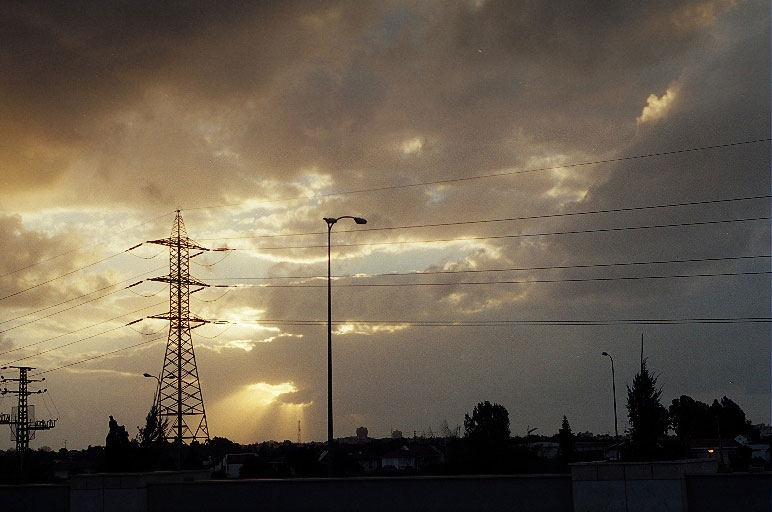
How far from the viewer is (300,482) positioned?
25188 millimetres

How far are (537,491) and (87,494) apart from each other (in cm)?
1473

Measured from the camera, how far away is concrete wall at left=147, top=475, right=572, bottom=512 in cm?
2316

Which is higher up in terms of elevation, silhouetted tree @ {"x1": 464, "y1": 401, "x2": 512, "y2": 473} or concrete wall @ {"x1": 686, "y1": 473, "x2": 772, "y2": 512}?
concrete wall @ {"x1": 686, "y1": 473, "x2": 772, "y2": 512}

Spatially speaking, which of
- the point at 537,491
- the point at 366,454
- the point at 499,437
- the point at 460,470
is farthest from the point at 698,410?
the point at 537,491

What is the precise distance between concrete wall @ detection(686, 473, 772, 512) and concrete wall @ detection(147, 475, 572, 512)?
3349 millimetres

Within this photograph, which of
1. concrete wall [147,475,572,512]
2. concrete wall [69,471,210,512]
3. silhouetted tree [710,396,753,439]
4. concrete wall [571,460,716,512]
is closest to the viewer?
concrete wall [571,460,716,512]

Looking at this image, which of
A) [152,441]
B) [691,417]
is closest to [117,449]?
[152,441]

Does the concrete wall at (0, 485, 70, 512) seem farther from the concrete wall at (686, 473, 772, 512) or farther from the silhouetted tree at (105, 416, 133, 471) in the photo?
the silhouetted tree at (105, 416, 133, 471)

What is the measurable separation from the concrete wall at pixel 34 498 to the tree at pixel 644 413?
43.0 meters

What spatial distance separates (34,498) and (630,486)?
20456 millimetres

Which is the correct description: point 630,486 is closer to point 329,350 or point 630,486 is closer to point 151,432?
point 329,350

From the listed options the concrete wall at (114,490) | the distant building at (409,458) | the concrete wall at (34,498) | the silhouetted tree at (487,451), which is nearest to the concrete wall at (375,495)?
the concrete wall at (114,490)

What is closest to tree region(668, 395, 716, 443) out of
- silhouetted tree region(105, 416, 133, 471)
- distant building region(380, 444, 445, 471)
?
distant building region(380, 444, 445, 471)

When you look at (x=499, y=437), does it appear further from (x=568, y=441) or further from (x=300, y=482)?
(x=300, y=482)
